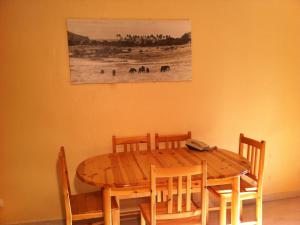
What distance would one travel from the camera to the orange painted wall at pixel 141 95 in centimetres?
261

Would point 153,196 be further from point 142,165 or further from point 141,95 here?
point 141,95

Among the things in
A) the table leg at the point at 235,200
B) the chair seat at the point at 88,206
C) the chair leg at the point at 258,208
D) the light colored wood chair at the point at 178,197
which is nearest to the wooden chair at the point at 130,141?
the chair seat at the point at 88,206

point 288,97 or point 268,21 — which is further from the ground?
point 268,21

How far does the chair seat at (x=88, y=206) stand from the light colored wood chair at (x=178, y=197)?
35 centimetres

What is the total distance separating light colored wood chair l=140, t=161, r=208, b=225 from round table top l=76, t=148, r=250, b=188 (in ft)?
0.50

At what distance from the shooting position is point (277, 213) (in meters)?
2.93

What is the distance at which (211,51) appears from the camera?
297cm

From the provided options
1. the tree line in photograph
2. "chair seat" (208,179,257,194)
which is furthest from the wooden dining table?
the tree line in photograph

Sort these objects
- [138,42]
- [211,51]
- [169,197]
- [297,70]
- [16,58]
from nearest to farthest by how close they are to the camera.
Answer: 1. [169,197]
2. [16,58]
3. [138,42]
4. [211,51]
5. [297,70]

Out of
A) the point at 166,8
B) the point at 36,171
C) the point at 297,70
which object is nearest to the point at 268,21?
the point at 297,70

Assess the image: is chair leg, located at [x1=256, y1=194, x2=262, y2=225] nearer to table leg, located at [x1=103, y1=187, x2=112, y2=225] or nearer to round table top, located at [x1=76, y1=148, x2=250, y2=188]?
round table top, located at [x1=76, y1=148, x2=250, y2=188]

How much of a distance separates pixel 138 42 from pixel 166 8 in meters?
0.47

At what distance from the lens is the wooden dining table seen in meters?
1.91

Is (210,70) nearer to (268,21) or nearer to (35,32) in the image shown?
(268,21)
